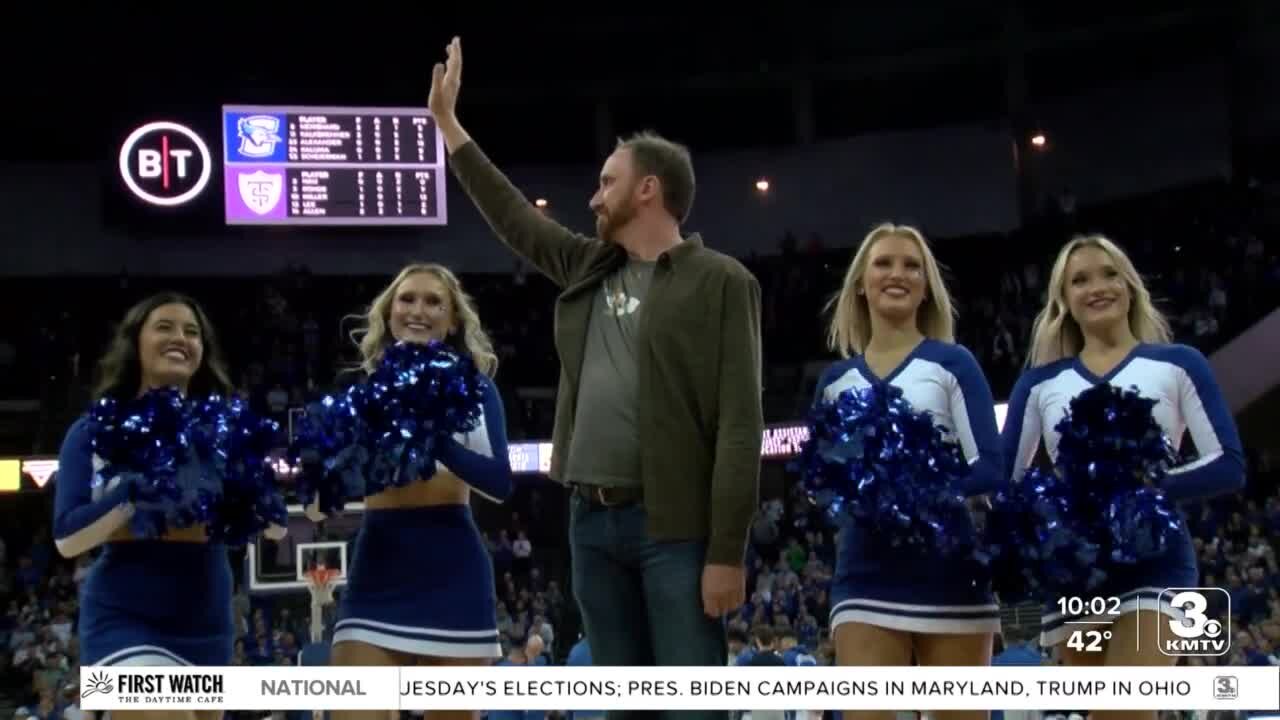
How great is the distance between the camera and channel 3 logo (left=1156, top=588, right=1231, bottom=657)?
2.96 meters

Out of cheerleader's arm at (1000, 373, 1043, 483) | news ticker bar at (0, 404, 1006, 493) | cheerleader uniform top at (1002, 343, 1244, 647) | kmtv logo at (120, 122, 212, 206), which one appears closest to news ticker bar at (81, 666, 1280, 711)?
cheerleader uniform top at (1002, 343, 1244, 647)

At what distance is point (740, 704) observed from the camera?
278cm

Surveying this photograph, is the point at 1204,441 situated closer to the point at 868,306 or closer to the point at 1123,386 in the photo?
the point at 1123,386

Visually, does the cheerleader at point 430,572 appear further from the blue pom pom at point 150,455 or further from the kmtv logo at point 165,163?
the kmtv logo at point 165,163

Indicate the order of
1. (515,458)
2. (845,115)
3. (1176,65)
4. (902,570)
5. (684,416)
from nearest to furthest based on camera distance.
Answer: (684,416) < (902,570) < (515,458) < (1176,65) < (845,115)

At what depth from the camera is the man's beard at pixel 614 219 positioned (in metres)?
2.93

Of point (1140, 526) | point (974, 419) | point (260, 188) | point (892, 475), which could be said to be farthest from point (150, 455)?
point (260, 188)

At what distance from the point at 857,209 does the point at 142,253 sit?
30.5ft

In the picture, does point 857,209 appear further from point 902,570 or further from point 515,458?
point 902,570

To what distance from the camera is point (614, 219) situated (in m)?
2.94

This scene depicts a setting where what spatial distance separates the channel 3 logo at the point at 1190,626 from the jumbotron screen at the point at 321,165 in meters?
13.9

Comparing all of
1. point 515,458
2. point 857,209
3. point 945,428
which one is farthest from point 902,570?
point 857,209

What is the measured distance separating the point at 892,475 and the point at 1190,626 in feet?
2.21

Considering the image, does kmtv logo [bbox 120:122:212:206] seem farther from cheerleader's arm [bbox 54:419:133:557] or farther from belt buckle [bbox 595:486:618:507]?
belt buckle [bbox 595:486:618:507]
